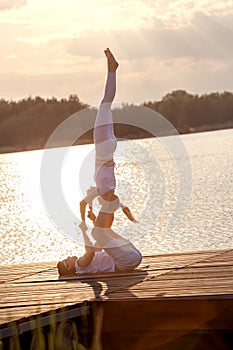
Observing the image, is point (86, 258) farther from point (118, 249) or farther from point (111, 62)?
point (111, 62)

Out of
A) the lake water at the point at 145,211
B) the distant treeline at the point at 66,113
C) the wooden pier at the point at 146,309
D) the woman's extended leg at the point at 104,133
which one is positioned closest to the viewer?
the wooden pier at the point at 146,309

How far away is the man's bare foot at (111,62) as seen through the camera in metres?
7.89

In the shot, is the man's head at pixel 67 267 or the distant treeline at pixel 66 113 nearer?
the man's head at pixel 67 267

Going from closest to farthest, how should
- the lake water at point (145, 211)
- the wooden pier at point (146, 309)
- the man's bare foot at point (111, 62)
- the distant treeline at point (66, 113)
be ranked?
the wooden pier at point (146, 309)
the man's bare foot at point (111, 62)
the lake water at point (145, 211)
the distant treeline at point (66, 113)

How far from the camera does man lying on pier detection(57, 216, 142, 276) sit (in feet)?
26.4

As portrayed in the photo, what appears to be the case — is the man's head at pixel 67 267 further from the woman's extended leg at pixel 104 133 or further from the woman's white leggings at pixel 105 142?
the woman's extended leg at pixel 104 133

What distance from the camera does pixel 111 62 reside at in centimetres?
789

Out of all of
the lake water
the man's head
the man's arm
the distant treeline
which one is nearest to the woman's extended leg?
the man's arm

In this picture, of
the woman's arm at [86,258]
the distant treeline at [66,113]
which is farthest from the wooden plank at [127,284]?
the distant treeline at [66,113]

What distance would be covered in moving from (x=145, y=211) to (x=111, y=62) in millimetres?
18890

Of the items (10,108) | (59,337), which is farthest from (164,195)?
(59,337)

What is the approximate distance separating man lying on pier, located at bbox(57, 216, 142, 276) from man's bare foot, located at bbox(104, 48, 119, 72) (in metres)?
1.33

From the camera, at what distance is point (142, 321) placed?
257 inches

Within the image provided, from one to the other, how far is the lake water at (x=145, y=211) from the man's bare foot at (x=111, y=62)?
8385 mm
